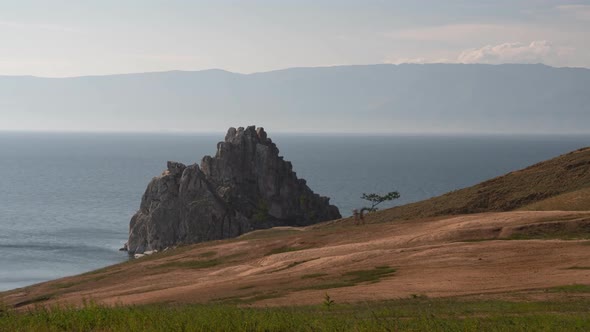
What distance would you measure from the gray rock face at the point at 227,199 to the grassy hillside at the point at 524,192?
5764 centimetres

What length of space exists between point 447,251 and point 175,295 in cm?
1594

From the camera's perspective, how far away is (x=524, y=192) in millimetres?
68688

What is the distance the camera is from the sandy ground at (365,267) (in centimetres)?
3778

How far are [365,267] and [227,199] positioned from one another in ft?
301

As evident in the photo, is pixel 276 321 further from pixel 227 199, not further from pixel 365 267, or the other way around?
pixel 227 199

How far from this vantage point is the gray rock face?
13012 centimetres

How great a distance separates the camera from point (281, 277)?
4675cm

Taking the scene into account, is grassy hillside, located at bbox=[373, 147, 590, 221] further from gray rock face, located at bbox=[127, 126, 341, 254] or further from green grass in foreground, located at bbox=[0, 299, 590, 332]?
gray rock face, located at bbox=[127, 126, 341, 254]

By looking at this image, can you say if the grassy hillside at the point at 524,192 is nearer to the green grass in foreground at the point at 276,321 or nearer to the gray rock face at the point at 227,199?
the green grass in foreground at the point at 276,321

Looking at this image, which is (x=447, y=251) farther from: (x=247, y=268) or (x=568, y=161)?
(x=568, y=161)

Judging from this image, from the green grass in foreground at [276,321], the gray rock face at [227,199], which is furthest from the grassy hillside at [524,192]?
the gray rock face at [227,199]

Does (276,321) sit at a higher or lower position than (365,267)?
higher

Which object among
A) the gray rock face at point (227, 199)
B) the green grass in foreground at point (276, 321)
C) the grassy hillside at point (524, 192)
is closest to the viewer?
the green grass in foreground at point (276, 321)

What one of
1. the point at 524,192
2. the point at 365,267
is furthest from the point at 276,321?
the point at 524,192
